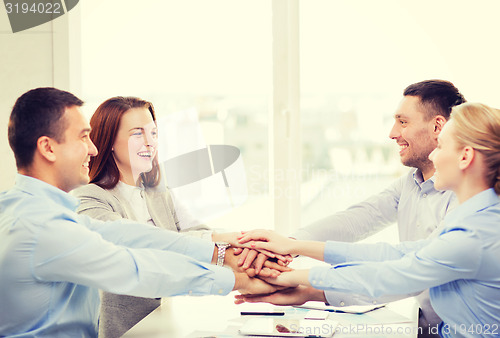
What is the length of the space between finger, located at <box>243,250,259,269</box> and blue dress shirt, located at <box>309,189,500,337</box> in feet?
1.61

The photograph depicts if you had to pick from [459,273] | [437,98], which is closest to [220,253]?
[459,273]

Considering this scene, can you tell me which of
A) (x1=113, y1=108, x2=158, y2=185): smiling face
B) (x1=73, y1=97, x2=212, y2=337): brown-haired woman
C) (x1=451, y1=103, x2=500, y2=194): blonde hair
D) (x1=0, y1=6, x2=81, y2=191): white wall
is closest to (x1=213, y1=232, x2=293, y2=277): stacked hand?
(x1=73, y1=97, x2=212, y2=337): brown-haired woman

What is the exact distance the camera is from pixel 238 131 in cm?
352

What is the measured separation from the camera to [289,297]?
2.08 meters

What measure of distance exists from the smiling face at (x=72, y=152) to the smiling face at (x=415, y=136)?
1.40 meters

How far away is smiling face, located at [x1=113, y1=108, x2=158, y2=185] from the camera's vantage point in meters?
2.45

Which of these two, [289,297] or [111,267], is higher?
[111,267]

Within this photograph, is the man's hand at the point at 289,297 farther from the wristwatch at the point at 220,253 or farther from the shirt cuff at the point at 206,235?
the shirt cuff at the point at 206,235

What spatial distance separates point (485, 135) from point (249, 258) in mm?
988

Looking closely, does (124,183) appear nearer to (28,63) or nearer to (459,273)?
(28,63)

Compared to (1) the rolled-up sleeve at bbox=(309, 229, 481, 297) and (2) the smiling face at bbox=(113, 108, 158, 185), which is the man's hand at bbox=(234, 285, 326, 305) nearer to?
(1) the rolled-up sleeve at bbox=(309, 229, 481, 297)

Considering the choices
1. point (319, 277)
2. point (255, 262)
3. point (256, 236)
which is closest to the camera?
point (319, 277)

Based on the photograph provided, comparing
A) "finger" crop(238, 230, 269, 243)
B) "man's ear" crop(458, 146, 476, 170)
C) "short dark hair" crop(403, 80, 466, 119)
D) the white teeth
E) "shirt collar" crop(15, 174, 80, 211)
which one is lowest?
"finger" crop(238, 230, 269, 243)

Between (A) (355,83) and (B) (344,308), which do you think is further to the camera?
(A) (355,83)
